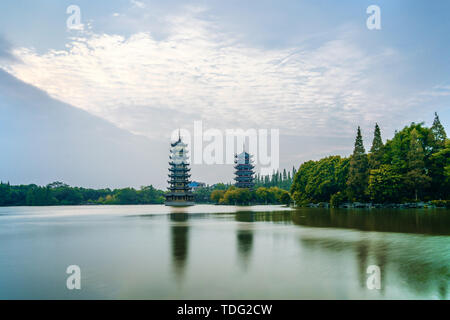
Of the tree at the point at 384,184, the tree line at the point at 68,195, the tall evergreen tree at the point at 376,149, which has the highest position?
the tall evergreen tree at the point at 376,149

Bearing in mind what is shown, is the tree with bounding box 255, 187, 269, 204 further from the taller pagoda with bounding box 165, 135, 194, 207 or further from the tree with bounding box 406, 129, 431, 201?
the tree with bounding box 406, 129, 431, 201

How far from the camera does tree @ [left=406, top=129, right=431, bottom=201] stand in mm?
38822

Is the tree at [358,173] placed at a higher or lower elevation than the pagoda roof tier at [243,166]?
lower

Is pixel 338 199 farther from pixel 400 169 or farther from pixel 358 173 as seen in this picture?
pixel 400 169

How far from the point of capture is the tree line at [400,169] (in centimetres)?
3944

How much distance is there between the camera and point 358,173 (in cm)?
4556

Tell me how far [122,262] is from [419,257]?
29.3 ft

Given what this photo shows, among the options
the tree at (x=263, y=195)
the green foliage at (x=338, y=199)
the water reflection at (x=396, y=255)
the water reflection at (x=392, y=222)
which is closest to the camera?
the water reflection at (x=396, y=255)

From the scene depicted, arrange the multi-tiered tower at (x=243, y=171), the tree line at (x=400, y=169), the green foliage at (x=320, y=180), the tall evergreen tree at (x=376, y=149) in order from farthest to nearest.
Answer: the multi-tiered tower at (x=243, y=171) → the green foliage at (x=320, y=180) → the tall evergreen tree at (x=376, y=149) → the tree line at (x=400, y=169)

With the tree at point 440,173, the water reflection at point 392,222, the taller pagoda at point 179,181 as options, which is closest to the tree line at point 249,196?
the taller pagoda at point 179,181

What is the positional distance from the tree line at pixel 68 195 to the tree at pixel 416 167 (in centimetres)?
8022

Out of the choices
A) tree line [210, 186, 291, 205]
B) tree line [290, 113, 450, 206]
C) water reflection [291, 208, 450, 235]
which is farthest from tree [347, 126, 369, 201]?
tree line [210, 186, 291, 205]

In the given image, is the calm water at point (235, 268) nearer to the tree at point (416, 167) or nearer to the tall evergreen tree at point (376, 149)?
the tree at point (416, 167)
